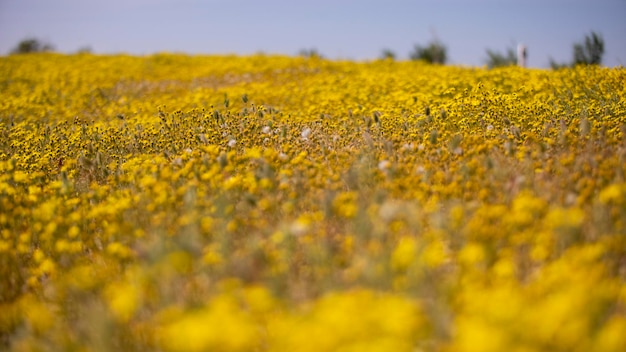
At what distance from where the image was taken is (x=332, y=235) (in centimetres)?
428

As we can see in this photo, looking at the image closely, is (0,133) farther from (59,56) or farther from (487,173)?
(59,56)

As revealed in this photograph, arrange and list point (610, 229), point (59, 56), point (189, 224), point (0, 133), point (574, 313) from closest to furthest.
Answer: point (574, 313) → point (610, 229) → point (189, 224) → point (0, 133) → point (59, 56)

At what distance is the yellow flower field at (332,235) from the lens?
242 centimetres

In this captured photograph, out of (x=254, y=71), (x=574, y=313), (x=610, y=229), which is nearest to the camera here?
(x=574, y=313)

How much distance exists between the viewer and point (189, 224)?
441cm

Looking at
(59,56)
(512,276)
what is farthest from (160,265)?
(59,56)

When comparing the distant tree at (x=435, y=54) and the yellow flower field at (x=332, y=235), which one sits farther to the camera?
the distant tree at (x=435, y=54)

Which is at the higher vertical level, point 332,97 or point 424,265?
point 332,97

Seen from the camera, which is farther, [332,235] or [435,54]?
[435,54]

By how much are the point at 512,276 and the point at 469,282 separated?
408 millimetres

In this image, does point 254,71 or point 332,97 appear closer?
point 332,97

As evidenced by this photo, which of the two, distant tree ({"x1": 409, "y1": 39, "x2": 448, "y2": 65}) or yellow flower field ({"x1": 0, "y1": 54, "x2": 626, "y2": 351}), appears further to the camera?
distant tree ({"x1": 409, "y1": 39, "x2": 448, "y2": 65})

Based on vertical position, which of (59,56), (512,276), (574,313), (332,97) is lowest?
(512,276)

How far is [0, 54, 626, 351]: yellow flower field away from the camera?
2.42 m
